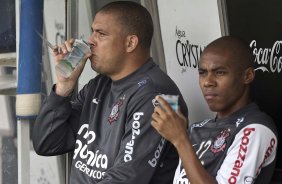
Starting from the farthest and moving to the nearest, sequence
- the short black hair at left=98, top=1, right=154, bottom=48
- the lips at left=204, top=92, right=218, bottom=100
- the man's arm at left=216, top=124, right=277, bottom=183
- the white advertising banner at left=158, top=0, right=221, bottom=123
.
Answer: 1. the white advertising banner at left=158, top=0, right=221, bottom=123
2. the short black hair at left=98, top=1, right=154, bottom=48
3. the lips at left=204, top=92, right=218, bottom=100
4. the man's arm at left=216, top=124, right=277, bottom=183

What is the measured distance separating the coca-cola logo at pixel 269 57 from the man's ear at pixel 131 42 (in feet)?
1.96

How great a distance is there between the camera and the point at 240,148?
7.84ft

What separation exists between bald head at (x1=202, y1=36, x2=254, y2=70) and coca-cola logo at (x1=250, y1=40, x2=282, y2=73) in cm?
32

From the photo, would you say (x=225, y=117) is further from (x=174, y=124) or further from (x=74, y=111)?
(x=74, y=111)

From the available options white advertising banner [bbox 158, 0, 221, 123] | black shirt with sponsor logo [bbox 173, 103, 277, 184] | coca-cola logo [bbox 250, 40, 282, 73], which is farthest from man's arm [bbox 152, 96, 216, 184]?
white advertising banner [bbox 158, 0, 221, 123]

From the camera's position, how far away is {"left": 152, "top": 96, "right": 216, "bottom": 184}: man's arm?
2408mm

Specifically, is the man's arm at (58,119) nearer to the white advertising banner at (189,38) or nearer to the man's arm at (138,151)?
the man's arm at (138,151)

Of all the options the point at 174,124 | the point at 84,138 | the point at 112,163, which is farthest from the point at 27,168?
the point at 174,124

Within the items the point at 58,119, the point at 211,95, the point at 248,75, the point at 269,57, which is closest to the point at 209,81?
the point at 211,95

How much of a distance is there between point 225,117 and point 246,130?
229 millimetres

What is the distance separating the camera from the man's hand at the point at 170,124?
247 centimetres

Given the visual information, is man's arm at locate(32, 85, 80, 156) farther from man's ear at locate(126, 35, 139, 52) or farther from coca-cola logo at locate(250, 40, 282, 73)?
coca-cola logo at locate(250, 40, 282, 73)

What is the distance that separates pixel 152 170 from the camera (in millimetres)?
2760

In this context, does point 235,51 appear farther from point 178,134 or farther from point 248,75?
point 178,134
